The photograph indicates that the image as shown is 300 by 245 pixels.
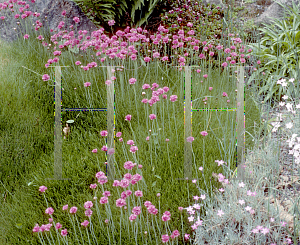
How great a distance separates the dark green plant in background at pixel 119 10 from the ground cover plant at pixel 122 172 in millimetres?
1935

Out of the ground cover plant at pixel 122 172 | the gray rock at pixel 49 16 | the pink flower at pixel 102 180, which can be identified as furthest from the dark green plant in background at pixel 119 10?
the pink flower at pixel 102 180

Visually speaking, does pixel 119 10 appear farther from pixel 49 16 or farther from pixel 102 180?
pixel 102 180

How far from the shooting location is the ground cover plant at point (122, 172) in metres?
1.89

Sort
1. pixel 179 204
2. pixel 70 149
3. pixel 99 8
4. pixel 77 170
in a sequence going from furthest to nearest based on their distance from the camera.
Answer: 1. pixel 99 8
2. pixel 70 149
3. pixel 77 170
4. pixel 179 204

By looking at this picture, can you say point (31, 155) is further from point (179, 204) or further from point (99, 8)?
point (99, 8)

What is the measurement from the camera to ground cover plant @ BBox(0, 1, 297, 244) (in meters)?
1.89

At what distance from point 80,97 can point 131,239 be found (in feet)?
5.69

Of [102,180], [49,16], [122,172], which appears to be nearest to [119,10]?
[49,16]

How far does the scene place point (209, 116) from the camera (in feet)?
9.56

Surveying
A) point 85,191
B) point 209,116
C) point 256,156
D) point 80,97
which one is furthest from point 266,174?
point 80,97

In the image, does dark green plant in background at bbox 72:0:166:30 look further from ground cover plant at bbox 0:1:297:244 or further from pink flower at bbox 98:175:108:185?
pink flower at bbox 98:175:108:185

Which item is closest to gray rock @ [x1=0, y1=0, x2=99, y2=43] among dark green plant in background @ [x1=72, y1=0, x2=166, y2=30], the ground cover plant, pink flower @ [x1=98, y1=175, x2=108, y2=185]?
dark green plant in background @ [x1=72, y1=0, x2=166, y2=30]

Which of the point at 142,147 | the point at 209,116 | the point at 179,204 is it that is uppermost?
the point at 209,116

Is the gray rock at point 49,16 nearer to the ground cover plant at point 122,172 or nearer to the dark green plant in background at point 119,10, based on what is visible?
the dark green plant in background at point 119,10
